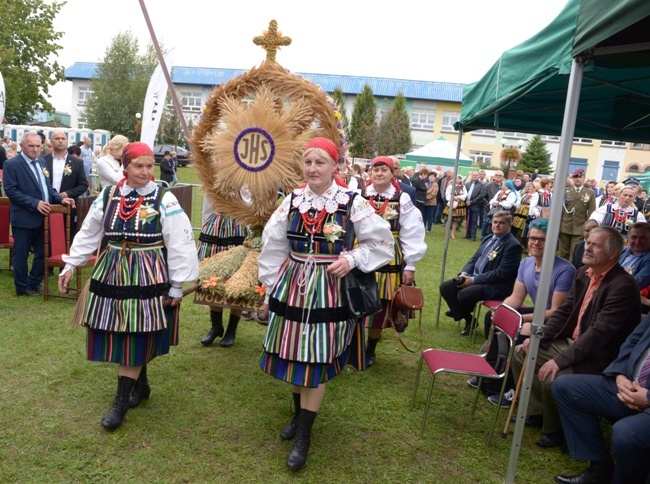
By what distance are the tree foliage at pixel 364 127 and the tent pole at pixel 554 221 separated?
110ft

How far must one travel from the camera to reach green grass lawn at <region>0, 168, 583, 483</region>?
317 centimetres

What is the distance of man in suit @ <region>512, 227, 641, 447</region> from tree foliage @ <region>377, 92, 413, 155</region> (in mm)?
33115

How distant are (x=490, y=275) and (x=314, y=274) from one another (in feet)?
10.2

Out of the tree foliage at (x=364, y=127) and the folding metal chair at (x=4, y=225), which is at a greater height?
the tree foliage at (x=364, y=127)

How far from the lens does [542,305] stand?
298 centimetres

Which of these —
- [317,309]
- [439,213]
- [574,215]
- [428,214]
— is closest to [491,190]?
[428,214]

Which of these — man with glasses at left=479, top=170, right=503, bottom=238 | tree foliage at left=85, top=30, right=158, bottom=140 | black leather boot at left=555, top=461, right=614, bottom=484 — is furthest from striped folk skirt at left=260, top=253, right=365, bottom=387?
tree foliage at left=85, top=30, right=158, bottom=140

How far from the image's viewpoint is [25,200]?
620 cm

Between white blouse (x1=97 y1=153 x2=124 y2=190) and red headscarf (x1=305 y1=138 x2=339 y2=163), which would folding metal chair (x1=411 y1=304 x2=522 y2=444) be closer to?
red headscarf (x1=305 y1=138 x2=339 y2=163)

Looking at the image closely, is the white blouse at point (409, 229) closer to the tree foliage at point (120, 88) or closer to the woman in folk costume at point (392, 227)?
the woman in folk costume at point (392, 227)

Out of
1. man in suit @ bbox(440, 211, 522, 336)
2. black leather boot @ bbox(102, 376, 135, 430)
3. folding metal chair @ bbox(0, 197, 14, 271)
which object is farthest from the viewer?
folding metal chair @ bbox(0, 197, 14, 271)

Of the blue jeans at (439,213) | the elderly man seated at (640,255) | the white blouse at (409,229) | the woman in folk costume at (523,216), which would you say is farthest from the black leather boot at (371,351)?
the blue jeans at (439,213)

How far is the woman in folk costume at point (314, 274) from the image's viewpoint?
3162 mm

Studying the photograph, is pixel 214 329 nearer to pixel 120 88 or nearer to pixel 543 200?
pixel 543 200
